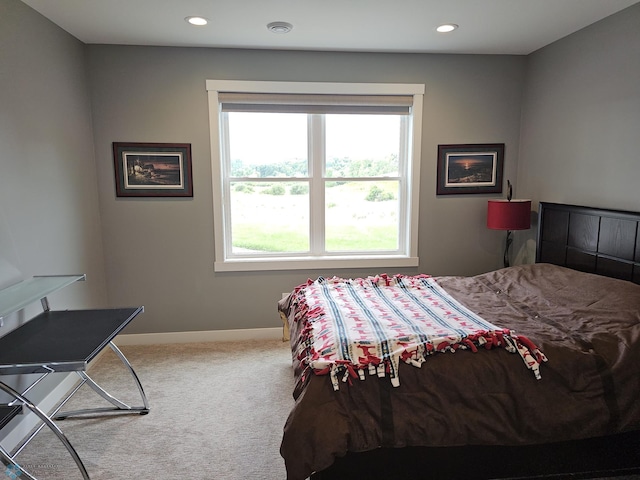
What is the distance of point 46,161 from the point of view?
266 cm

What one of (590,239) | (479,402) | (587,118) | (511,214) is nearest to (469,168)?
(511,214)

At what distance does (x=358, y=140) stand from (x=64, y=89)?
91.7 inches

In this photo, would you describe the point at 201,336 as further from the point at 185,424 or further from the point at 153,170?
the point at 153,170

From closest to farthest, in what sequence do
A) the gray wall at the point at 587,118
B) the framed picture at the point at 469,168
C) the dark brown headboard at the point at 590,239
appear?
the dark brown headboard at the point at 590,239 → the gray wall at the point at 587,118 → the framed picture at the point at 469,168

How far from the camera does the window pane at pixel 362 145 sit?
11.9 ft

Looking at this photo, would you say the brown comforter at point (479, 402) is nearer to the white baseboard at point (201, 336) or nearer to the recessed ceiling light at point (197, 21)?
the white baseboard at point (201, 336)

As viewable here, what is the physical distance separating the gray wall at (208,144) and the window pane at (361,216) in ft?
0.90

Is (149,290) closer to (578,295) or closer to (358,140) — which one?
(358,140)

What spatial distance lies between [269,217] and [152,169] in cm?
107

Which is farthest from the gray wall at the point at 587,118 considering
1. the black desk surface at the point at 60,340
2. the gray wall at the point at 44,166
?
the gray wall at the point at 44,166

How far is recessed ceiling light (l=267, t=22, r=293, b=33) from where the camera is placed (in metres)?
2.77

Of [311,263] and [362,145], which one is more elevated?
[362,145]

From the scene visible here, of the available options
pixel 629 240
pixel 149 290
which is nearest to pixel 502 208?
pixel 629 240

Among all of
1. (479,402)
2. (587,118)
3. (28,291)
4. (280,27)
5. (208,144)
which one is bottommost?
(479,402)
